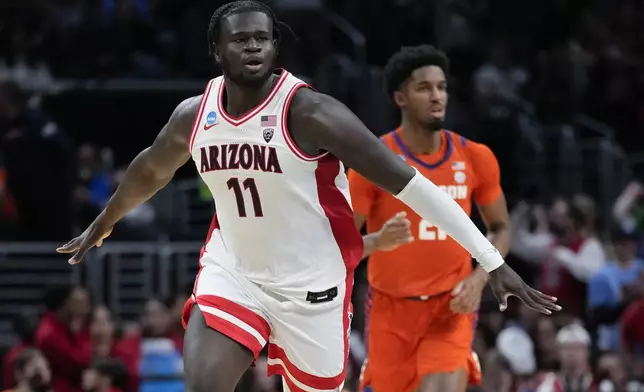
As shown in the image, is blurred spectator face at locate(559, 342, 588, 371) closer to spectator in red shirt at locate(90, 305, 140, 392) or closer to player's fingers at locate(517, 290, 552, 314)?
spectator in red shirt at locate(90, 305, 140, 392)

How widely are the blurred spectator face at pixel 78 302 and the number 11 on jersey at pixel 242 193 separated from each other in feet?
17.3

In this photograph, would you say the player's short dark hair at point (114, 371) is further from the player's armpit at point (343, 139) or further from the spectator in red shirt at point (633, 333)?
the player's armpit at point (343, 139)

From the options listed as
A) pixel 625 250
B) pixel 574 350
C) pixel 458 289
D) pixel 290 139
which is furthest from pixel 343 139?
pixel 625 250

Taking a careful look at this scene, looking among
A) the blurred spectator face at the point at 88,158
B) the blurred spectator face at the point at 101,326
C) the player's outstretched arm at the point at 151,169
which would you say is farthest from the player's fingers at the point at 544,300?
the blurred spectator face at the point at 88,158

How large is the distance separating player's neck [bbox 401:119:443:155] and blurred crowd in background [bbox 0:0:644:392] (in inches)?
142

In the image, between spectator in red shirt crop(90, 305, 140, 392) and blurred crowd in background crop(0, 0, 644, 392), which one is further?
blurred crowd in background crop(0, 0, 644, 392)

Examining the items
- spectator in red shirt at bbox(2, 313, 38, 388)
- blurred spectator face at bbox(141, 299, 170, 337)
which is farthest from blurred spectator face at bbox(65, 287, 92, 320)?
blurred spectator face at bbox(141, 299, 170, 337)

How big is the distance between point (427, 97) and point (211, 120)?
1857 mm

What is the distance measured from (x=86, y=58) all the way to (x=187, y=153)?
9808 mm

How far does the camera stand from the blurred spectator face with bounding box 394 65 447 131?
7.21m

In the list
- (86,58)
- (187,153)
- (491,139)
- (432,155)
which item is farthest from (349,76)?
(187,153)

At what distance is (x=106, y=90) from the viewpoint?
1499cm

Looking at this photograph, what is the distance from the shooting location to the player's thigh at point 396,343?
721 cm

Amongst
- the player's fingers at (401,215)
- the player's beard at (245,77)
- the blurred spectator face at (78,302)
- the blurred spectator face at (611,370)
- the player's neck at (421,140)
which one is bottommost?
the blurred spectator face at (611,370)
